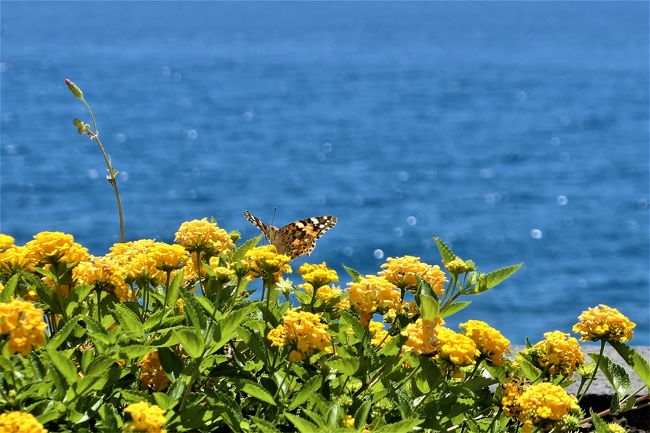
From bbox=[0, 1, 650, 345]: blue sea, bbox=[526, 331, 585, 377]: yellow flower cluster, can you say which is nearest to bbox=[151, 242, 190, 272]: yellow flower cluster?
bbox=[526, 331, 585, 377]: yellow flower cluster

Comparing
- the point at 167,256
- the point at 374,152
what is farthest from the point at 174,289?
the point at 374,152

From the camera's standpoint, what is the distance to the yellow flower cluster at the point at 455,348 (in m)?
2.09

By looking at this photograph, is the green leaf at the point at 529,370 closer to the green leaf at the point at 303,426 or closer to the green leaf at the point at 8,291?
the green leaf at the point at 303,426

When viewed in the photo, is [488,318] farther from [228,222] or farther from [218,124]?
[218,124]

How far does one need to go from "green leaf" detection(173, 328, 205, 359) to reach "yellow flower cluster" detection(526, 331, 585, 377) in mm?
863

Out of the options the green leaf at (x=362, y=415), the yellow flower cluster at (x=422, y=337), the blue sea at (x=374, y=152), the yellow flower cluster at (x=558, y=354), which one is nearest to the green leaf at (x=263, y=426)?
the green leaf at (x=362, y=415)

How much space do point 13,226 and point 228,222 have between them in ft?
8.92

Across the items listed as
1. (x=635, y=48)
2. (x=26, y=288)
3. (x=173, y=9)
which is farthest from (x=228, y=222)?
(x=173, y=9)

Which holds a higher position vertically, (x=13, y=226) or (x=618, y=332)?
(x=13, y=226)

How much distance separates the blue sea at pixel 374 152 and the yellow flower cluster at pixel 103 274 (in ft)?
13.0

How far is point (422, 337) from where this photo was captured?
2.16 meters

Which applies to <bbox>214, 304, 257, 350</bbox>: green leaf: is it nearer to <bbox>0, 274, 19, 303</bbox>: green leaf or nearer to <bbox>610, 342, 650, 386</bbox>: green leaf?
<bbox>0, 274, 19, 303</bbox>: green leaf

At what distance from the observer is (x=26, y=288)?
2.65 meters

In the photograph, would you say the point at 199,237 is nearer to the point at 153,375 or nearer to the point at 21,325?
the point at 153,375
